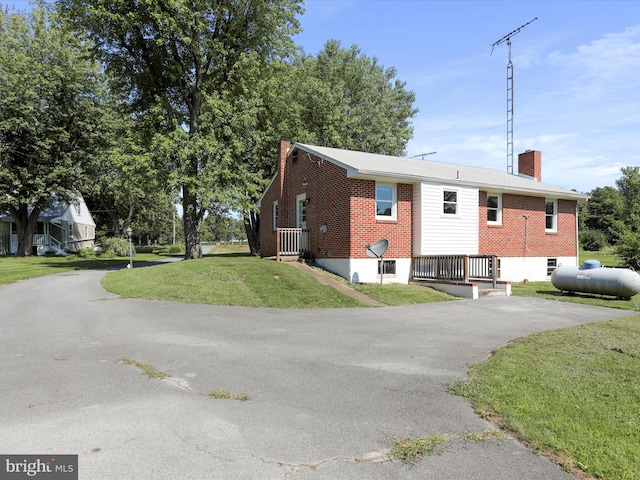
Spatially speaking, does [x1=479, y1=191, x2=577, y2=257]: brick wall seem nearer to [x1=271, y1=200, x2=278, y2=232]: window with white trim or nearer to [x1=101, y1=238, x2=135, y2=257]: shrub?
[x1=271, y1=200, x2=278, y2=232]: window with white trim

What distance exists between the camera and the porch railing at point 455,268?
47.1 ft

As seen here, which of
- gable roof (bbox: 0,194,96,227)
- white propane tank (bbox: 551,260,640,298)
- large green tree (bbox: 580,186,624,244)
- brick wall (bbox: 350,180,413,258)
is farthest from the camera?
large green tree (bbox: 580,186,624,244)

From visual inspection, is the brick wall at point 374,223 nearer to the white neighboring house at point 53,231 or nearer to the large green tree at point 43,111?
the large green tree at point 43,111

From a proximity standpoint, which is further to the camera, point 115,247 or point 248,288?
point 115,247

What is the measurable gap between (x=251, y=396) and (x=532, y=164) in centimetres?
2484

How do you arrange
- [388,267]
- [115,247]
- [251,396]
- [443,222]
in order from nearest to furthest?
[251,396] → [388,267] → [443,222] → [115,247]

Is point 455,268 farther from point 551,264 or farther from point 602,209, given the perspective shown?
point 602,209

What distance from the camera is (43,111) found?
30.0m

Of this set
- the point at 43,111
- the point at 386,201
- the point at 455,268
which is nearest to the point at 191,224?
the point at 386,201

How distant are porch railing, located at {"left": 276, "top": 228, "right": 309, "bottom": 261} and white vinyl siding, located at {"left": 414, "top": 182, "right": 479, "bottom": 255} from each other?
4957 millimetres

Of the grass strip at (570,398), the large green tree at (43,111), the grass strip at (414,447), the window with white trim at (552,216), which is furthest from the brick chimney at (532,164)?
the large green tree at (43,111)

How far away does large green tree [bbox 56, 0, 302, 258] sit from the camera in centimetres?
2039

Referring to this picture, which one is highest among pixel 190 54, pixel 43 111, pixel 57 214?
pixel 190 54

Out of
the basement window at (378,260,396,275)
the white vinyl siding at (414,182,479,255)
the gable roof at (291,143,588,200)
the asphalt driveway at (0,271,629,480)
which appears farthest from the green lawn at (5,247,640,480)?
the white vinyl siding at (414,182,479,255)
